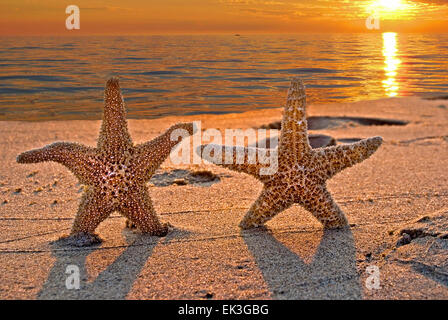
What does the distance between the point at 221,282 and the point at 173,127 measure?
4.57 ft

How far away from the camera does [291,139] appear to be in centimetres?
404

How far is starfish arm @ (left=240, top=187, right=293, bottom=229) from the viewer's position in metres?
4.08

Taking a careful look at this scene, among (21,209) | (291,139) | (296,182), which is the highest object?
→ (291,139)

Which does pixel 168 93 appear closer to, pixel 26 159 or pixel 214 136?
pixel 214 136

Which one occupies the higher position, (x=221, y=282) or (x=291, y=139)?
(x=291, y=139)

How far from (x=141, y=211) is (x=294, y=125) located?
146 centimetres

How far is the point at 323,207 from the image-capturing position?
13.6ft

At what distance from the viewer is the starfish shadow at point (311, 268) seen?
313 centimetres

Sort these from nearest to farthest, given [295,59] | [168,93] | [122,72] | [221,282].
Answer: [221,282], [168,93], [122,72], [295,59]

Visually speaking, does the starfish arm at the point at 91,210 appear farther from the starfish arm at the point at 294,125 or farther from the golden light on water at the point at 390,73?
the golden light on water at the point at 390,73

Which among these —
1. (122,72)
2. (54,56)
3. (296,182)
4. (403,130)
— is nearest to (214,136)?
(403,130)

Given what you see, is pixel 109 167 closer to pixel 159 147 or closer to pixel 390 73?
pixel 159 147

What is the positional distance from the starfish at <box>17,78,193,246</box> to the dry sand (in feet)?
0.85

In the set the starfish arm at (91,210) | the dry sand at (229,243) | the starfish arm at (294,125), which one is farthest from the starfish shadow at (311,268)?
the starfish arm at (91,210)
